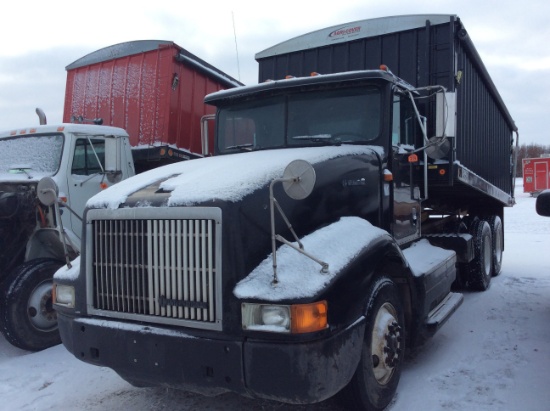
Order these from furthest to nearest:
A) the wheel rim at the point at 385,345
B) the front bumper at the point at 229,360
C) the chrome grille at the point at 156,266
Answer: the wheel rim at the point at 385,345 < the chrome grille at the point at 156,266 < the front bumper at the point at 229,360

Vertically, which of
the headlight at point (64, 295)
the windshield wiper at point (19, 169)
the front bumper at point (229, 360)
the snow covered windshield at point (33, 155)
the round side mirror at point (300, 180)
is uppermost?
the snow covered windshield at point (33, 155)

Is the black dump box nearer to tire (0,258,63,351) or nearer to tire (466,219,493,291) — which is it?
tire (466,219,493,291)

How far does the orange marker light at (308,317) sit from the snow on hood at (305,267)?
64mm

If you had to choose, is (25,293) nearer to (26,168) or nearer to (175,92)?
(26,168)

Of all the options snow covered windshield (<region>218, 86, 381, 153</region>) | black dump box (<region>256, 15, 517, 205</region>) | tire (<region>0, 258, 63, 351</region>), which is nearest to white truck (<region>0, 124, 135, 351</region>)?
tire (<region>0, 258, 63, 351</region>)

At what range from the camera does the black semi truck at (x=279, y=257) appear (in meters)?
2.74

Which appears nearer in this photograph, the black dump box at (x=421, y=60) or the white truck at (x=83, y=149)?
the white truck at (x=83, y=149)

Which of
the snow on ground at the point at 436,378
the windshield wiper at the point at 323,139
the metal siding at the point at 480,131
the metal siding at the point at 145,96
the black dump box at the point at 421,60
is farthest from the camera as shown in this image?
the metal siding at the point at 145,96

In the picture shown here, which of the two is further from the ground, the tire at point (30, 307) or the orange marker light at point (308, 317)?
the orange marker light at point (308, 317)

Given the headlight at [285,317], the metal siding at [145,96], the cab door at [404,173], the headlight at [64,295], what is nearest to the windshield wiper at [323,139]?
the cab door at [404,173]

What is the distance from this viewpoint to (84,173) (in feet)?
19.1

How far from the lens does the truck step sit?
4.21 metres

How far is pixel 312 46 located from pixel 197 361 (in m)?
4.84

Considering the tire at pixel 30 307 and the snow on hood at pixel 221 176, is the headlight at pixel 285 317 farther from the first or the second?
the tire at pixel 30 307
